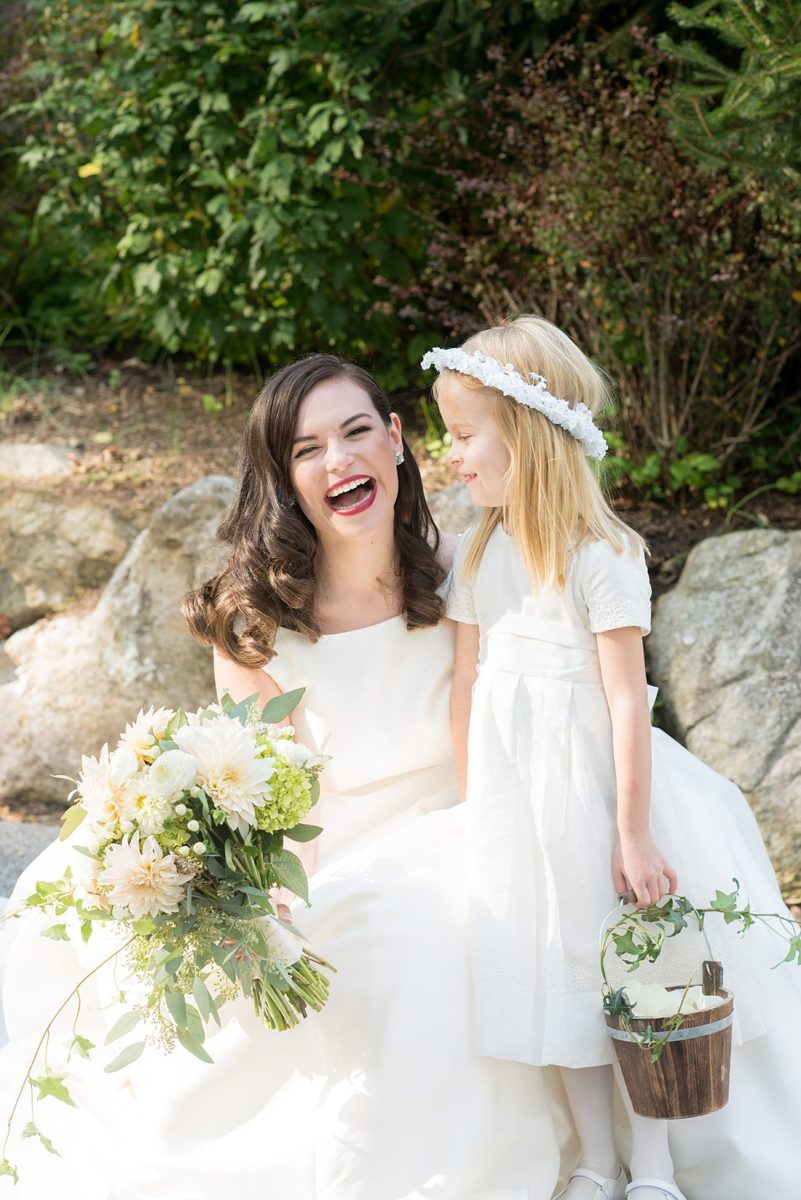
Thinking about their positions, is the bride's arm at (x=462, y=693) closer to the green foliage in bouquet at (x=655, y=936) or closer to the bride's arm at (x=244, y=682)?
the bride's arm at (x=244, y=682)

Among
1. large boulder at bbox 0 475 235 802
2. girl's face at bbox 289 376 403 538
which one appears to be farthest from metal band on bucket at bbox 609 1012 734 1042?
large boulder at bbox 0 475 235 802

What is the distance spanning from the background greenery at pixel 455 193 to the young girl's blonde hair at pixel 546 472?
4.88 feet

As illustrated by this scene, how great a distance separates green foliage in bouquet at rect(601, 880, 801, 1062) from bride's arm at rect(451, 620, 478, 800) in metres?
0.61

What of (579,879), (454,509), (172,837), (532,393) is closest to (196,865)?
(172,837)

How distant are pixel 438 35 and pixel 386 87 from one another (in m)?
0.37

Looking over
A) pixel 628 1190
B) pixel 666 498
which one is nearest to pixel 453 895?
pixel 628 1190

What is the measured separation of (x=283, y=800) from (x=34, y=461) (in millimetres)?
4030

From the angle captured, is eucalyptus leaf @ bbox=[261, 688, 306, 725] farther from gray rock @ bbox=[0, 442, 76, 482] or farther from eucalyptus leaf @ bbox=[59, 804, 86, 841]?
gray rock @ bbox=[0, 442, 76, 482]

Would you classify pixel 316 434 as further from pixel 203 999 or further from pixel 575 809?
pixel 203 999

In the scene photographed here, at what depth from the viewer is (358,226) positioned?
5.52 meters

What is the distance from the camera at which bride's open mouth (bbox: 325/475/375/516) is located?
9.60ft

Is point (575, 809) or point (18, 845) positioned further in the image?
point (18, 845)

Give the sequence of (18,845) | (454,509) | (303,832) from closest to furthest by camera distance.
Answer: (303,832)
(18,845)
(454,509)

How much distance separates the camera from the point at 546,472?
106 inches
